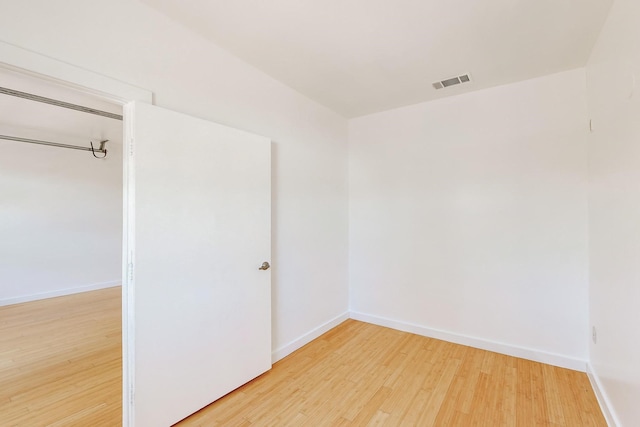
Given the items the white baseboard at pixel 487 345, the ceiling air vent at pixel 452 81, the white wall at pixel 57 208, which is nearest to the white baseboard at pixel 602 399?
the white baseboard at pixel 487 345

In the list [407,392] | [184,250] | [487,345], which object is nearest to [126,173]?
[184,250]

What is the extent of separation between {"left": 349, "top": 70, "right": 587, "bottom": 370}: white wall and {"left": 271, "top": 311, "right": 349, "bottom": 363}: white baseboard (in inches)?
13.2

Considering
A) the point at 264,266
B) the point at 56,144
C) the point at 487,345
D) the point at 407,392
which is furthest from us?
the point at 56,144

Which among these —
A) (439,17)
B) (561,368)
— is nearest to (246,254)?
(439,17)

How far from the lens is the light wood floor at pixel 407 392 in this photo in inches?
74.7

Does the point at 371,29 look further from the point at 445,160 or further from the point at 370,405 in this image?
the point at 370,405

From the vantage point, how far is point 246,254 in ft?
7.47

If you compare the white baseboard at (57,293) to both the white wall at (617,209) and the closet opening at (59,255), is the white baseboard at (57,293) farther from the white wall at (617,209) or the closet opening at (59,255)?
the white wall at (617,209)

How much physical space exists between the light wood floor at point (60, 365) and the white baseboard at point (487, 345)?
2753 mm

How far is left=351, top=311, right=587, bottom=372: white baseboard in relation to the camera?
2.51 meters

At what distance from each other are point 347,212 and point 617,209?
257 cm

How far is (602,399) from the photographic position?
1.97 m

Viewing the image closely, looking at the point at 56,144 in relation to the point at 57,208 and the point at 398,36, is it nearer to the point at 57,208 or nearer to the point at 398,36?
the point at 57,208

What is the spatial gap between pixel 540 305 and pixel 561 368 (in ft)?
1.82
